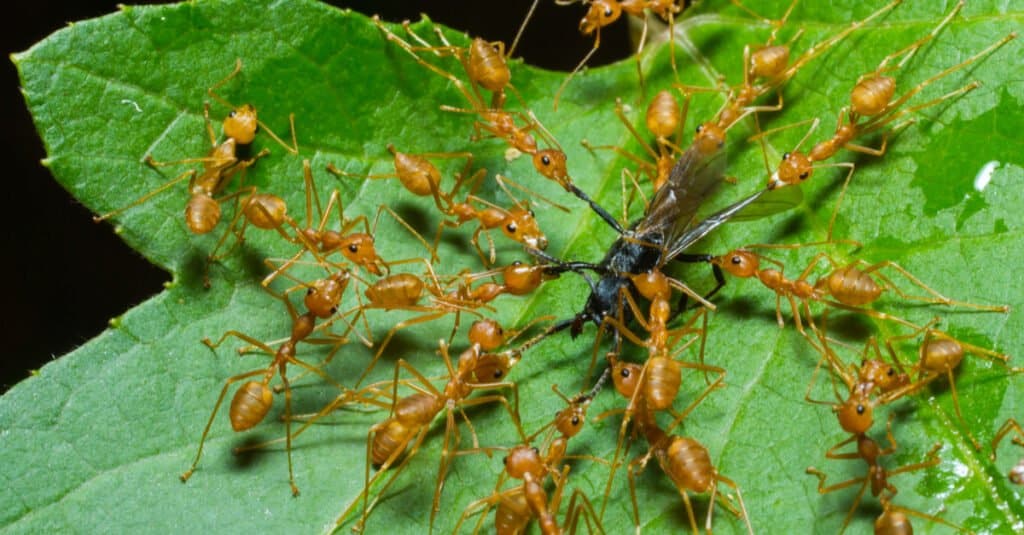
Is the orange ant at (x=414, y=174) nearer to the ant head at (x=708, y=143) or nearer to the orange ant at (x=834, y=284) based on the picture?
the ant head at (x=708, y=143)

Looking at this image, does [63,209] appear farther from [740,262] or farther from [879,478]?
[879,478]

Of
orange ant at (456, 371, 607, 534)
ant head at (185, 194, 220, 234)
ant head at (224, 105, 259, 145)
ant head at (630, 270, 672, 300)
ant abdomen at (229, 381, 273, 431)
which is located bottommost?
orange ant at (456, 371, 607, 534)

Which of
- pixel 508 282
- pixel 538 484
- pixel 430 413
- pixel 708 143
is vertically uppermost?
pixel 708 143

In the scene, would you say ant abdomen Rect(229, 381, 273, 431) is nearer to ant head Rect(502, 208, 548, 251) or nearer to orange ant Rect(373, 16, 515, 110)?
ant head Rect(502, 208, 548, 251)

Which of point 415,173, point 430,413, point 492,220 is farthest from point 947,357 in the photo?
point 415,173

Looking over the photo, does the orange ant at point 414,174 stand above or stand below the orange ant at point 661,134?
below

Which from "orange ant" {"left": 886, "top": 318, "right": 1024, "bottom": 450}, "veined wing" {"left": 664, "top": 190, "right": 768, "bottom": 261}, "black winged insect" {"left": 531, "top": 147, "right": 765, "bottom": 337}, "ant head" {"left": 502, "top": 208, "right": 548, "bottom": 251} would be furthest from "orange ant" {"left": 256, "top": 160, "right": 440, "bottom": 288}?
"orange ant" {"left": 886, "top": 318, "right": 1024, "bottom": 450}

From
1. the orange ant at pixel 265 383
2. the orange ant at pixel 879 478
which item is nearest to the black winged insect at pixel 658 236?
the orange ant at pixel 879 478
